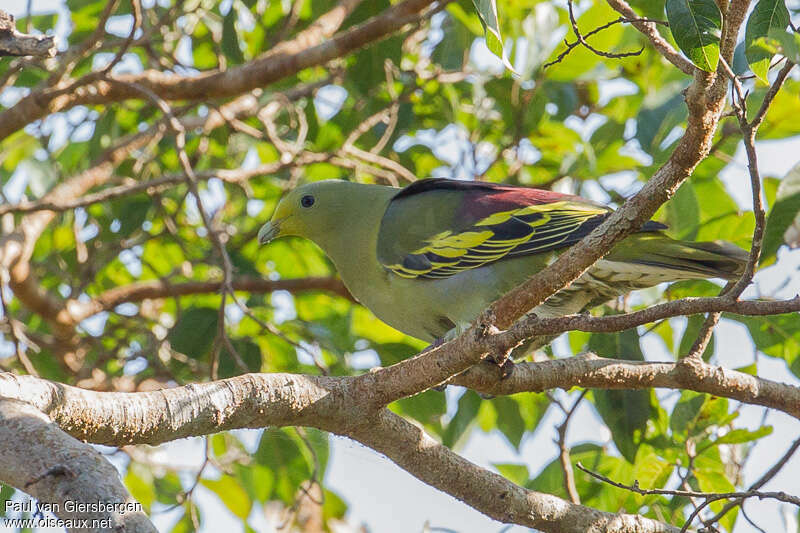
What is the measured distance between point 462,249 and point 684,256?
85cm

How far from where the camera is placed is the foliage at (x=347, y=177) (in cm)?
335

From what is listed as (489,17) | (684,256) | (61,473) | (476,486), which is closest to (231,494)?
(476,486)

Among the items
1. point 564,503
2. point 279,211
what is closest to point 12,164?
point 279,211

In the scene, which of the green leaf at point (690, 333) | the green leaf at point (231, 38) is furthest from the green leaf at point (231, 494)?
the green leaf at point (690, 333)

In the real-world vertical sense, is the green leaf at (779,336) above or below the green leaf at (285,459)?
above

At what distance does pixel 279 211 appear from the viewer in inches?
163

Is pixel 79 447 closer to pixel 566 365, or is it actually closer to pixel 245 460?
pixel 566 365

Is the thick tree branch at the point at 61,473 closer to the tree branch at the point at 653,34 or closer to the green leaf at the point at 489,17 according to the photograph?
the green leaf at the point at 489,17

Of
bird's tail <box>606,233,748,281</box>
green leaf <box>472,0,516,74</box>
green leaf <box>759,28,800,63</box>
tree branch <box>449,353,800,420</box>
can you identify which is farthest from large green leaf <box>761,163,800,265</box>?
bird's tail <box>606,233,748,281</box>

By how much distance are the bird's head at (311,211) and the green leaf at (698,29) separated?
91.3 inches

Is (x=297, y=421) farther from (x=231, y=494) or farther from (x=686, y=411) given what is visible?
(x=231, y=494)

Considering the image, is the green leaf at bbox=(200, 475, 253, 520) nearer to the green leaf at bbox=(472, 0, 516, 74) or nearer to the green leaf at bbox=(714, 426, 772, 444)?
the green leaf at bbox=(714, 426, 772, 444)

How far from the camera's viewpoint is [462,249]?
140 inches

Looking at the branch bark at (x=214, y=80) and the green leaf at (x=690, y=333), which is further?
the branch bark at (x=214, y=80)
